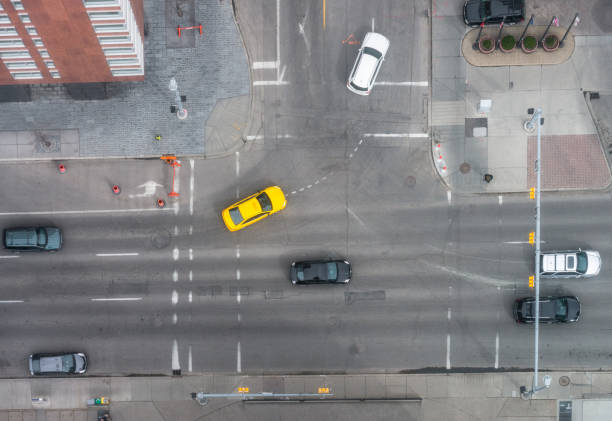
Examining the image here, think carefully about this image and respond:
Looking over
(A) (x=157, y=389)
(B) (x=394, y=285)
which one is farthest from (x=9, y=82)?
(B) (x=394, y=285)

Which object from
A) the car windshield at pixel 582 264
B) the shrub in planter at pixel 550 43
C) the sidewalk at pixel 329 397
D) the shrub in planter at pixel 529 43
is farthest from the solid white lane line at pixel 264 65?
the car windshield at pixel 582 264

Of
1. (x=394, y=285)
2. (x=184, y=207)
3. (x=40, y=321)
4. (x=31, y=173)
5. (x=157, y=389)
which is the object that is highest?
(x=31, y=173)

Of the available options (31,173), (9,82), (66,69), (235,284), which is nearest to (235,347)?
(235,284)

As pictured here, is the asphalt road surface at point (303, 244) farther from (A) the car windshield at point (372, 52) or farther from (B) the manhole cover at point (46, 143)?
(A) the car windshield at point (372, 52)

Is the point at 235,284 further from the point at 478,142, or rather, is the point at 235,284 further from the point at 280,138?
the point at 478,142

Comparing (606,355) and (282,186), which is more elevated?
(282,186)

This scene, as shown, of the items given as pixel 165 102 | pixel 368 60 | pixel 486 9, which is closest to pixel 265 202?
pixel 165 102

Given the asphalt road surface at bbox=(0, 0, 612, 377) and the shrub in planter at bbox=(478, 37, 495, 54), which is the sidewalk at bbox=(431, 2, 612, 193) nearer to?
the shrub in planter at bbox=(478, 37, 495, 54)

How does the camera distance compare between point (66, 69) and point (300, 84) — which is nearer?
point (66, 69)
